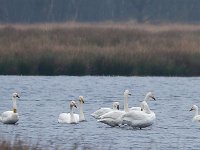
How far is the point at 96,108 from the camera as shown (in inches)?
982

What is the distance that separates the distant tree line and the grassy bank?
2199 cm

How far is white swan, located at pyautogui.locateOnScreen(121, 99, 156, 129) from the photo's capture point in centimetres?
2073

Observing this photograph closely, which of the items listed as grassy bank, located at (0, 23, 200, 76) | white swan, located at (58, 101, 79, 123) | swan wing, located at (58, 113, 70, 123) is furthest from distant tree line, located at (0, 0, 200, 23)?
swan wing, located at (58, 113, 70, 123)

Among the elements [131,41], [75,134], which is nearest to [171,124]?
[75,134]

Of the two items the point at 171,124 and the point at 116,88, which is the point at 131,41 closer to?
the point at 116,88

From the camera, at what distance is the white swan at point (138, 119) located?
20734 millimetres

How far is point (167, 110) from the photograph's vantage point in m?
24.4

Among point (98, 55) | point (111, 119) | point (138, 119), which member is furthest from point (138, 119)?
point (98, 55)

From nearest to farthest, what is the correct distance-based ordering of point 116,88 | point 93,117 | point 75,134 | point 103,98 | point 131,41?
point 75,134 < point 93,117 < point 103,98 < point 116,88 < point 131,41

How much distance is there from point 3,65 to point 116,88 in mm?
3645

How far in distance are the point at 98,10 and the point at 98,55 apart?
95.4ft

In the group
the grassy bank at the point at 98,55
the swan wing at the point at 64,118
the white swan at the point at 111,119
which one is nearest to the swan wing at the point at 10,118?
the swan wing at the point at 64,118

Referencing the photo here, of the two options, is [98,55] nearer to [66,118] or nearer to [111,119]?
[66,118]

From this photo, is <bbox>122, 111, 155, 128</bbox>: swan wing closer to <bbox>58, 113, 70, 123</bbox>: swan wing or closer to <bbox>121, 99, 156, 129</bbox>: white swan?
<bbox>121, 99, 156, 129</bbox>: white swan
